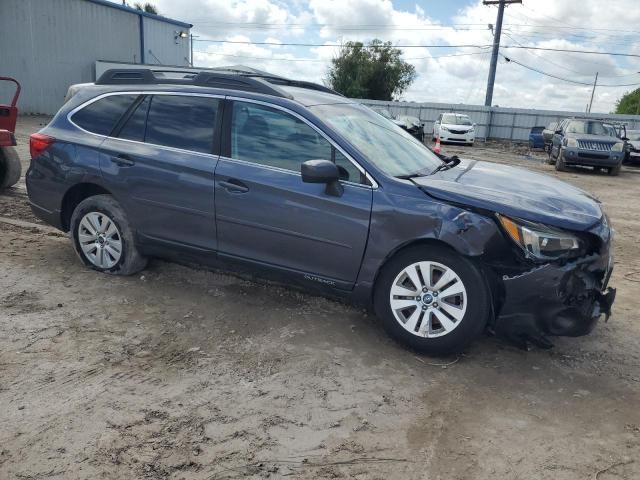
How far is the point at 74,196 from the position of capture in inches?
187

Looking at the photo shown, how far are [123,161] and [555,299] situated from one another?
347cm

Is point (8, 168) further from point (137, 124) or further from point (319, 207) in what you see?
point (319, 207)

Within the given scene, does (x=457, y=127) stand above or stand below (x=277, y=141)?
below

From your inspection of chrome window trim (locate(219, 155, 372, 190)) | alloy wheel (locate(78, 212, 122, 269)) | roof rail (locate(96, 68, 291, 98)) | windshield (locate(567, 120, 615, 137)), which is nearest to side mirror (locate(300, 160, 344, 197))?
chrome window trim (locate(219, 155, 372, 190))

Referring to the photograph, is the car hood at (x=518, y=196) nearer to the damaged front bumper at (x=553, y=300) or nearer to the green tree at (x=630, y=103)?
the damaged front bumper at (x=553, y=300)

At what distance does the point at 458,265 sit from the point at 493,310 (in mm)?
373

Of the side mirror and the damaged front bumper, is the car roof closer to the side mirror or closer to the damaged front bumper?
the side mirror

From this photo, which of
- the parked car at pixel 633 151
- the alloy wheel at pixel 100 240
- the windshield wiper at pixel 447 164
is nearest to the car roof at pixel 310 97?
the windshield wiper at pixel 447 164

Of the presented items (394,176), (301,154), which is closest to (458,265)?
(394,176)

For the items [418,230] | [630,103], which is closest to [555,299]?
[418,230]

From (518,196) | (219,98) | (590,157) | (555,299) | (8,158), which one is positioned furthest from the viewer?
(590,157)

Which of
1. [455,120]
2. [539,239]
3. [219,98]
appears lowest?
[539,239]

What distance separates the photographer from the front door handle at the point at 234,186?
12.8ft

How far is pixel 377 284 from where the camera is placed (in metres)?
3.63
